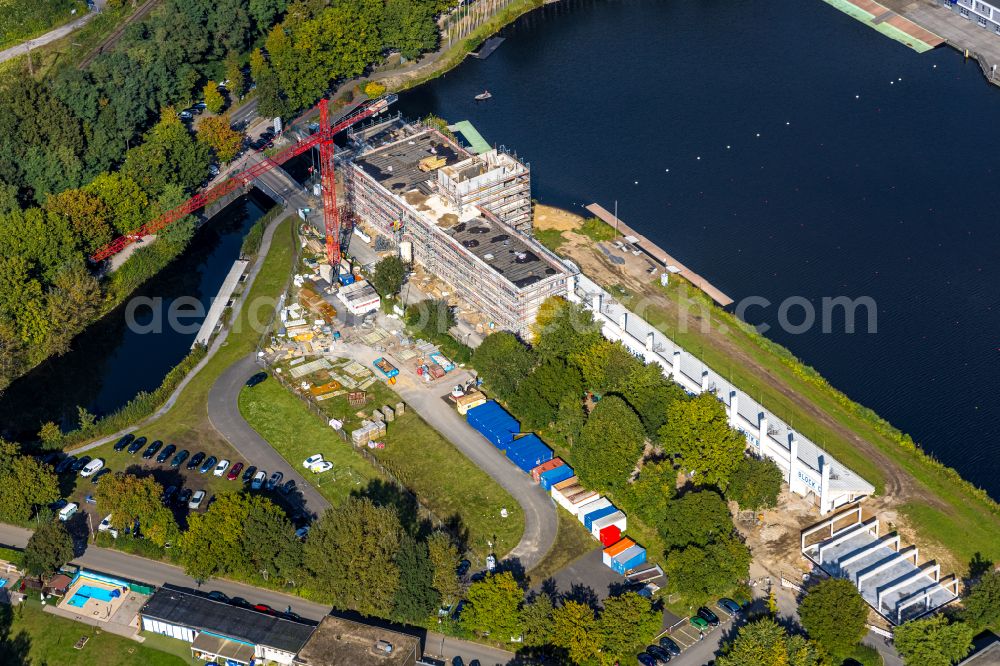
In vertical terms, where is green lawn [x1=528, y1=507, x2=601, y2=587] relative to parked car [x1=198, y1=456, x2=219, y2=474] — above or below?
below

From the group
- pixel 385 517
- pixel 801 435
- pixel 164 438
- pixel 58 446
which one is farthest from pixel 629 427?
pixel 58 446

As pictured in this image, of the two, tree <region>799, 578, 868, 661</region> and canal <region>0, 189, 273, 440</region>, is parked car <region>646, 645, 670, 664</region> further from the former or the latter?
canal <region>0, 189, 273, 440</region>

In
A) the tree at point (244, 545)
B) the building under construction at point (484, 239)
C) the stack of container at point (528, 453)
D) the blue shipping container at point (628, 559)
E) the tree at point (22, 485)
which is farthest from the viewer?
the building under construction at point (484, 239)

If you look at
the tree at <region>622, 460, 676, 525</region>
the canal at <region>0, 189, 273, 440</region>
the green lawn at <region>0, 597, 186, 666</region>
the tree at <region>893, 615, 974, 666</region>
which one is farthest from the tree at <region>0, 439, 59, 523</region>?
the tree at <region>893, 615, 974, 666</region>

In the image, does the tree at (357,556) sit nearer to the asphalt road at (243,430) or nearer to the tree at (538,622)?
the asphalt road at (243,430)

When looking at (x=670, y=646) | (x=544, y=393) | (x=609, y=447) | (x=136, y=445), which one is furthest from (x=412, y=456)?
(x=670, y=646)

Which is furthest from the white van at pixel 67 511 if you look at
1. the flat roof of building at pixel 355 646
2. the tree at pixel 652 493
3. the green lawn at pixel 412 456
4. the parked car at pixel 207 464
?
the tree at pixel 652 493
